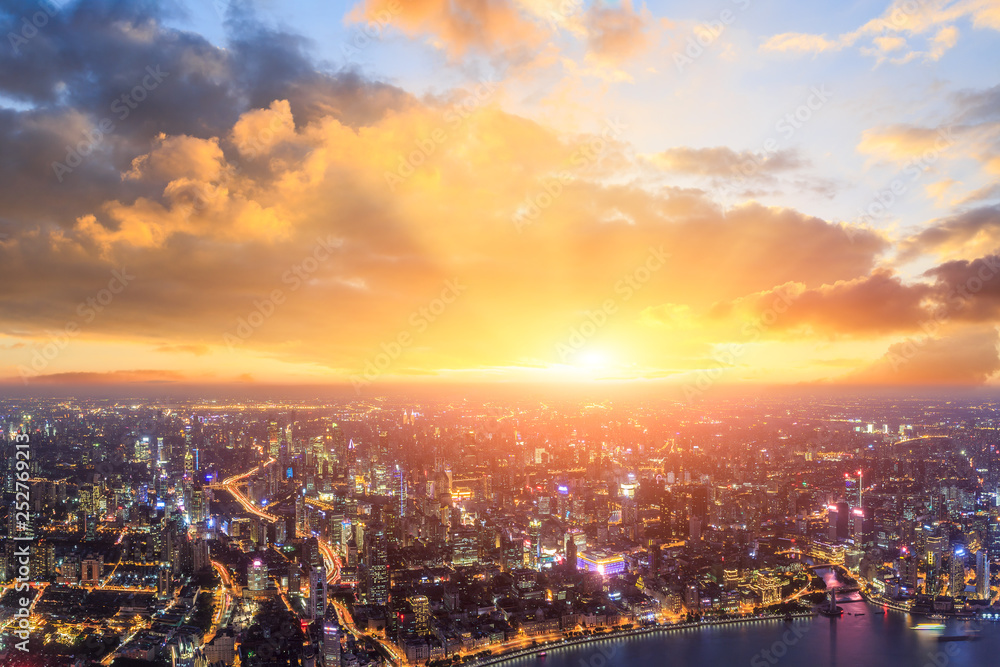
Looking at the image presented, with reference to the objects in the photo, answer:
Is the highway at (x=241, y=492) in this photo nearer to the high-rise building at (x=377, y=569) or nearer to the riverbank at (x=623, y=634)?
the high-rise building at (x=377, y=569)

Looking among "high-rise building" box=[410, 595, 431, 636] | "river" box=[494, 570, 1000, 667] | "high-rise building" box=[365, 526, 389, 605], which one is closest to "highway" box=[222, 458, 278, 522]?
"high-rise building" box=[365, 526, 389, 605]

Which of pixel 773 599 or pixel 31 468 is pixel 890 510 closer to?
pixel 773 599

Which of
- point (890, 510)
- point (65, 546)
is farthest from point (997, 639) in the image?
point (65, 546)

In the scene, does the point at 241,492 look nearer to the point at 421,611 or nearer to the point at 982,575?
the point at 421,611

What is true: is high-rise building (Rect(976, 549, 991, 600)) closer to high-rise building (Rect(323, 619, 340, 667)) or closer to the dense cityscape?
the dense cityscape

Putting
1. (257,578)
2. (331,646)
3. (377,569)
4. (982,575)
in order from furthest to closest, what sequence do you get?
(982,575) → (377,569) → (257,578) → (331,646)

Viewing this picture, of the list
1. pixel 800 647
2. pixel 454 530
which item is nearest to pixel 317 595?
pixel 454 530

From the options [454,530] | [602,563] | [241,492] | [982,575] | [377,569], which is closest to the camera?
[377,569]
